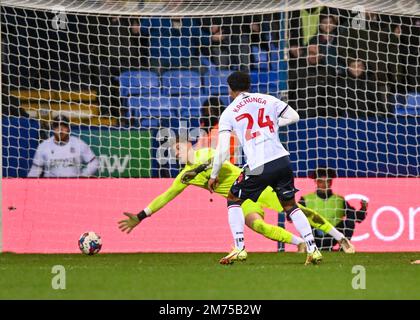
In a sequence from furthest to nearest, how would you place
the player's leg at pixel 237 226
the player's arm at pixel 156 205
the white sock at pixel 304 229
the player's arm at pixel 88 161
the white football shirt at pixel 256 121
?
the player's arm at pixel 88 161
the player's arm at pixel 156 205
the player's leg at pixel 237 226
the white football shirt at pixel 256 121
the white sock at pixel 304 229

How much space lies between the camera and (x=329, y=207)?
46.9 ft

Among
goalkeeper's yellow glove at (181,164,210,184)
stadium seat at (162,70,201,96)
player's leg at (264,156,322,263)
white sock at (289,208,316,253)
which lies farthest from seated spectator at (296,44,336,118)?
white sock at (289,208,316,253)

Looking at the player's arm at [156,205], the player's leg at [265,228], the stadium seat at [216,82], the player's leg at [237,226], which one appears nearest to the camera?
the player's leg at [237,226]

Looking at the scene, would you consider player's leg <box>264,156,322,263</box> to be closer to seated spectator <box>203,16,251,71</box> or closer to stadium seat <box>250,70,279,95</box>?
stadium seat <box>250,70,279,95</box>

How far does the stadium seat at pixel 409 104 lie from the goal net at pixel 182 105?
2 centimetres

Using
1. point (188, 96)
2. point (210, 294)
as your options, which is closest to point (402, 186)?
point (188, 96)

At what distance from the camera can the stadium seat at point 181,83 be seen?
1595 cm

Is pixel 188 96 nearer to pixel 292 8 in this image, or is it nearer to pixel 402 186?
pixel 292 8

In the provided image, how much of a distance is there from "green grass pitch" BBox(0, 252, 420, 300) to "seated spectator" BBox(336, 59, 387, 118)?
343 centimetres

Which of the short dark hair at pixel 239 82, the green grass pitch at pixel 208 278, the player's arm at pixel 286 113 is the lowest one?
the green grass pitch at pixel 208 278

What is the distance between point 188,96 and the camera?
15.9 m

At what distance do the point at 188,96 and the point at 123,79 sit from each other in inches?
38.5

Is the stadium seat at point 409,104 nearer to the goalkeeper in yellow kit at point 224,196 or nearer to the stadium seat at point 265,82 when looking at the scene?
the stadium seat at point 265,82

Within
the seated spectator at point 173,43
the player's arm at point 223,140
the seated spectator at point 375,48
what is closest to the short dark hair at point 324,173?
the seated spectator at point 375,48
